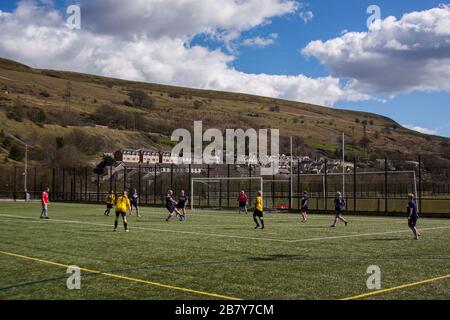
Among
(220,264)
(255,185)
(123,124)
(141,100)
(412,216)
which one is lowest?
(220,264)

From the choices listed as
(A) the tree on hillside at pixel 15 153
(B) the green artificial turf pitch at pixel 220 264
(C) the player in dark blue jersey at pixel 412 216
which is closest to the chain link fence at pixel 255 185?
(A) the tree on hillside at pixel 15 153

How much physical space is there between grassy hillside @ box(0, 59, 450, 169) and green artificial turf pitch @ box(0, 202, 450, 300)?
82.7 m

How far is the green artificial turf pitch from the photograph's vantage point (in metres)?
10.6

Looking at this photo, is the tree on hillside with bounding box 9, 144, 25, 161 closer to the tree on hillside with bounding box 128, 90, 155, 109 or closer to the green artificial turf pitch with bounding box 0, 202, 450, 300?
the tree on hillside with bounding box 128, 90, 155, 109

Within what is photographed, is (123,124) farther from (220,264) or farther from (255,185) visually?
(220,264)

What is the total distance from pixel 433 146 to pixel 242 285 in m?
145

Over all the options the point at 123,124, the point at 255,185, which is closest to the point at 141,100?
the point at 123,124

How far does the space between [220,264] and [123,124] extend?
485 ft

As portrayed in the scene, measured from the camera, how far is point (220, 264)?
46.3 ft

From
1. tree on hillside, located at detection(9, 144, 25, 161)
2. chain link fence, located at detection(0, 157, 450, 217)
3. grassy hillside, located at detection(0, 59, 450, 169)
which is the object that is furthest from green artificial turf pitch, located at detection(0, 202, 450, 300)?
tree on hillside, located at detection(9, 144, 25, 161)

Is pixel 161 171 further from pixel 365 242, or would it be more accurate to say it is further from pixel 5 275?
pixel 5 275

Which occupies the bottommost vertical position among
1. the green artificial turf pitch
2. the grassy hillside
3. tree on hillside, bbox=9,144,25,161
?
the green artificial turf pitch

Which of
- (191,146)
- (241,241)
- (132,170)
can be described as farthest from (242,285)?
(191,146)
